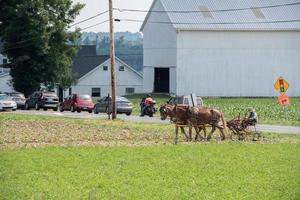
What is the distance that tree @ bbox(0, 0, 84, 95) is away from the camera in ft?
214

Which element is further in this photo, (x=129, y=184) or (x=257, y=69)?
(x=257, y=69)

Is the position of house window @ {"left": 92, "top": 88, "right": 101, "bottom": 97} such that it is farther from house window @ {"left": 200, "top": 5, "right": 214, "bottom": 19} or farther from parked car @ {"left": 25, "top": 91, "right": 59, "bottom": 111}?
parked car @ {"left": 25, "top": 91, "right": 59, "bottom": 111}

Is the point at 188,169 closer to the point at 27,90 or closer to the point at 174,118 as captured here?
the point at 174,118

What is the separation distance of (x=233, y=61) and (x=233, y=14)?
4968 mm

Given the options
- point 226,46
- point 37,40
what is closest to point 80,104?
point 37,40

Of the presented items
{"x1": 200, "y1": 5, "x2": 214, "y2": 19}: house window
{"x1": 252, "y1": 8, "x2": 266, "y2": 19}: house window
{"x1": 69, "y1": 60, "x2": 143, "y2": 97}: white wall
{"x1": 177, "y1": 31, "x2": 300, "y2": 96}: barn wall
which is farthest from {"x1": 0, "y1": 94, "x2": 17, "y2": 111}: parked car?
{"x1": 69, "y1": 60, "x2": 143, "y2": 97}: white wall

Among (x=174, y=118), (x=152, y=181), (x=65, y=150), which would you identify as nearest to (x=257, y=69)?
(x=174, y=118)

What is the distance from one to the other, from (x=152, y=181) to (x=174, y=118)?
11.4 meters

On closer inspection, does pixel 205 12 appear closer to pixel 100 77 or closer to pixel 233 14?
pixel 233 14

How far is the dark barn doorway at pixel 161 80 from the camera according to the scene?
7669 cm

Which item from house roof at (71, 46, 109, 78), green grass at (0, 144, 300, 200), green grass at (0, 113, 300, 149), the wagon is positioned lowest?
green grass at (0, 144, 300, 200)

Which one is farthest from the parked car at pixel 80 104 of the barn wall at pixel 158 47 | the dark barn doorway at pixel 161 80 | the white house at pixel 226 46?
the dark barn doorway at pixel 161 80

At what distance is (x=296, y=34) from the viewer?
75.2m

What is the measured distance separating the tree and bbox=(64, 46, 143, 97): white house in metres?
22.7
